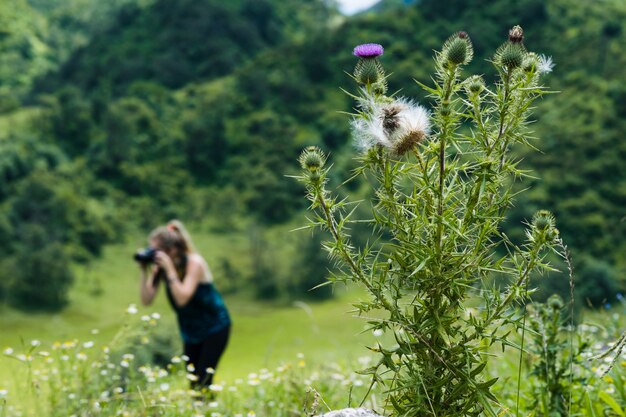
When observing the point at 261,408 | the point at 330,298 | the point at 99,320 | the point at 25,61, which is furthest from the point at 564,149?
the point at 25,61

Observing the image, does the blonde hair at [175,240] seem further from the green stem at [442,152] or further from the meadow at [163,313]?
the meadow at [163,313]

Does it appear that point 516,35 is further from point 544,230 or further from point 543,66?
point 544,230

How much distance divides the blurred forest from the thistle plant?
35.1 meters

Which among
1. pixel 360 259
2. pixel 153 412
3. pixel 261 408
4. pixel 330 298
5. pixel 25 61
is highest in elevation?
pixel 360 259

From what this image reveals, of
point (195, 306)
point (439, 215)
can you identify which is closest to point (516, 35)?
point (439, 215)

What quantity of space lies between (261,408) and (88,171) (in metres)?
59.8

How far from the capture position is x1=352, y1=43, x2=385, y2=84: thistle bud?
263 cm

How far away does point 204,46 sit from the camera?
279ft

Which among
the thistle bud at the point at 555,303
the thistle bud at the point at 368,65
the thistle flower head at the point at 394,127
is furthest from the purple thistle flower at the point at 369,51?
the thistle bud at the point at 555,303

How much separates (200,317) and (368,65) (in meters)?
5.42

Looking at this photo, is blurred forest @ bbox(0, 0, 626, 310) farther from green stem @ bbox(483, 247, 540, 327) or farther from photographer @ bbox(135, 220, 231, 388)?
green stem @ bbox(483, 247, 540, 327)

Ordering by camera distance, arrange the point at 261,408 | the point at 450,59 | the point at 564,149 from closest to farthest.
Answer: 1. the point at 450,59
2. the point at 261,408
3. the point at 564,149

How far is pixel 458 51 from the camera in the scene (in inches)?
102

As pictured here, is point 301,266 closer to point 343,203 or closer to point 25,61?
point 343,203
